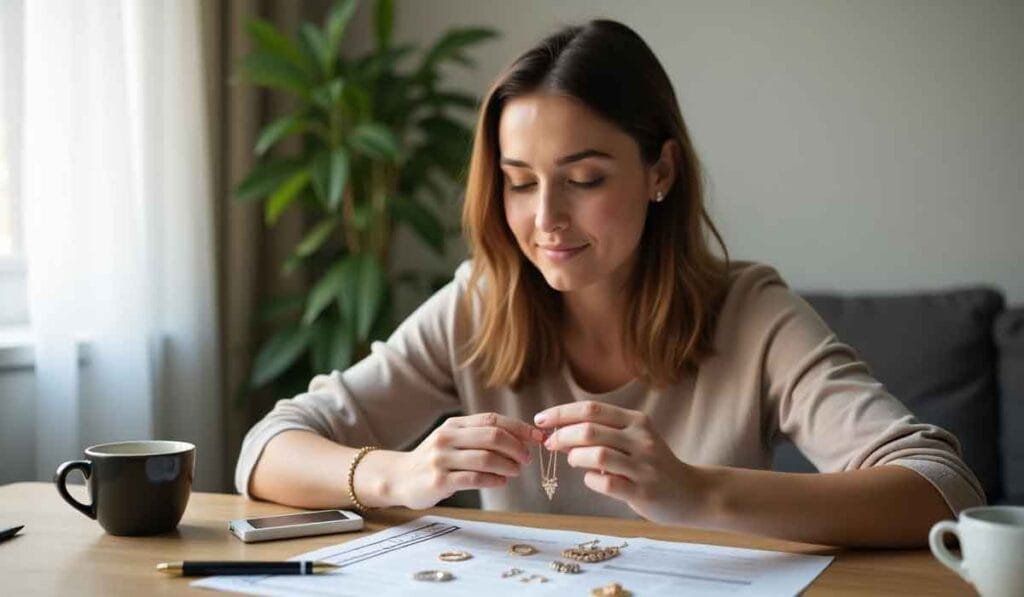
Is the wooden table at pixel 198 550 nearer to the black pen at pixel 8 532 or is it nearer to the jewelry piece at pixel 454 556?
the black pen at pixel 8 532

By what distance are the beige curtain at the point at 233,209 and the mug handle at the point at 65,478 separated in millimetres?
1631

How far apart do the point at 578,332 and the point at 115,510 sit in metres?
0.69

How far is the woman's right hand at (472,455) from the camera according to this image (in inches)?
44.9

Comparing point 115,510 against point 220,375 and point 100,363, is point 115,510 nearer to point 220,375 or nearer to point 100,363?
point 100,363

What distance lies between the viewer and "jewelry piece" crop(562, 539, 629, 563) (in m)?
1.04

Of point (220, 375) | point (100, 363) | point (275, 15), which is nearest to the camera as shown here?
point (100, 363)

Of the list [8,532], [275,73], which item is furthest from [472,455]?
[275,73]

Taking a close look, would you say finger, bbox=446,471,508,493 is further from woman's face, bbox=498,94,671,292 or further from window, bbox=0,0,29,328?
window, bbox=0,0,29,328

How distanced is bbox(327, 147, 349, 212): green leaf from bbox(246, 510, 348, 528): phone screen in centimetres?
138

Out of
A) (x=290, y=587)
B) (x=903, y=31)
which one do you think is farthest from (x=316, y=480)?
(x=903, y=31)

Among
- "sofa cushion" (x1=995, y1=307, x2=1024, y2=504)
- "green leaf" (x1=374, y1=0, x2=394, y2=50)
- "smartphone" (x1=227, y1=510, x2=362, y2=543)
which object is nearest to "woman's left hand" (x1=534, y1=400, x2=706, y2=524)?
"smartphone" (x1=227, y1=510, x2=362, y2=543)

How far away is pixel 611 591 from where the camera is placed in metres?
0.91

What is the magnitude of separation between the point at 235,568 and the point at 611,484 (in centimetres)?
35

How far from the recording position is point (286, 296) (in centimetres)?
293
